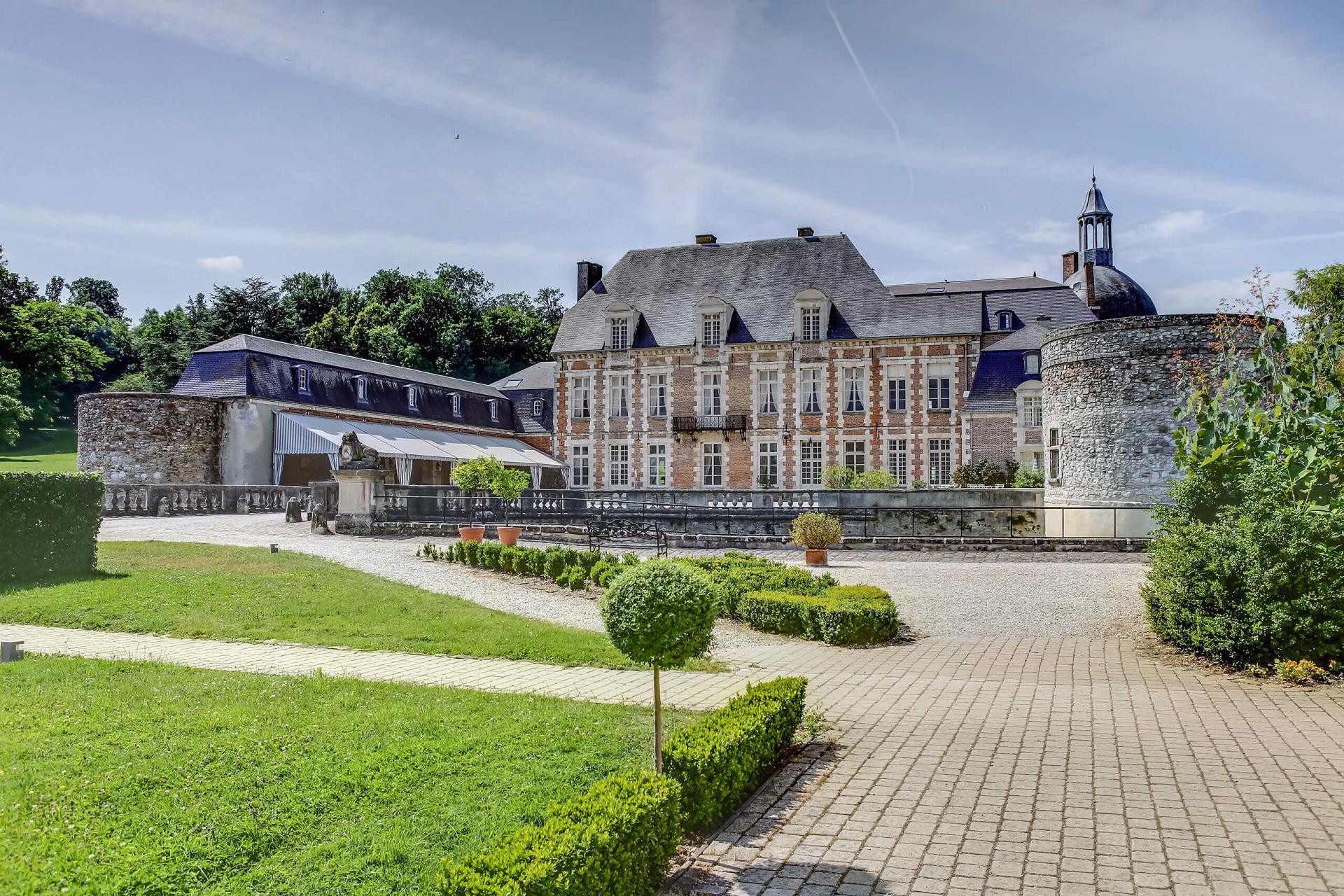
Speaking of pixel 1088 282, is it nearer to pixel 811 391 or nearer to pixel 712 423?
pixel 811 391

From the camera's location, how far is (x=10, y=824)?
4184mm

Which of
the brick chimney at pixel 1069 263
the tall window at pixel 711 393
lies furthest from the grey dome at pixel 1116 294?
the tall window at pixel 711 393

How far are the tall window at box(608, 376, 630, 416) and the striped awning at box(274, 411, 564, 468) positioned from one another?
367 cm

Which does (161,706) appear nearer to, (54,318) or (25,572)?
(25,572)

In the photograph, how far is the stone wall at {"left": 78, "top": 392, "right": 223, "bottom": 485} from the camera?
31328 millimetres

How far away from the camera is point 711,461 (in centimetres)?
3953

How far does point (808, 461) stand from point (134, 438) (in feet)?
80.9

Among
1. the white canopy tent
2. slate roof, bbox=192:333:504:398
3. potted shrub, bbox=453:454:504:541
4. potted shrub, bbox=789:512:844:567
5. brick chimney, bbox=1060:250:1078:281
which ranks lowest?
potted shrub, bbox=789:512:844:567

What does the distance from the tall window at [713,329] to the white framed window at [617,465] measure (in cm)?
576

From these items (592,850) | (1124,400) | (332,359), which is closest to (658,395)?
(332,359)

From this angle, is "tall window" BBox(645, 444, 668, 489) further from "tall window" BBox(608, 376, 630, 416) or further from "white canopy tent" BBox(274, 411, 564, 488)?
"white canopy tent" BBox(274, 411, 564, 488)

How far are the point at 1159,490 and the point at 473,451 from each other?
27380 millimetres

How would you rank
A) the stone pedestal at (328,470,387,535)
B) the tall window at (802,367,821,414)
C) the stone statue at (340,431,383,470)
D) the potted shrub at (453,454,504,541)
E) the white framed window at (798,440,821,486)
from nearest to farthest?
the potted shrub at (453,454,504,541) < the stone pedestal at (328,470,387,535) < the stone statue at (340,431,383,470) < the white framed window at (798,440,821,486) < the tall window at (802,367,821,414)

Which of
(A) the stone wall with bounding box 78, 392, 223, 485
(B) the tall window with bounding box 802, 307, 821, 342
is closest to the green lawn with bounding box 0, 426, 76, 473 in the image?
(A) the stone wall with bounding box 78, 392, 223, 485
